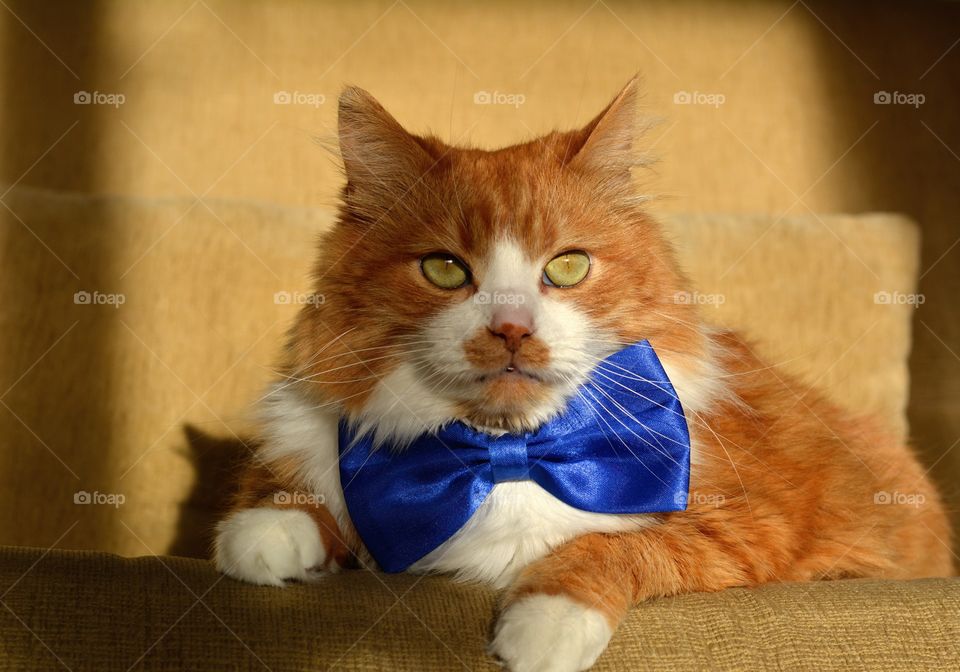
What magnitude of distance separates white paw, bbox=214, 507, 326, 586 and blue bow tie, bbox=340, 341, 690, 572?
0.09 metres

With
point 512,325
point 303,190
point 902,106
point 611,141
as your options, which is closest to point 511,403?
point 512,325

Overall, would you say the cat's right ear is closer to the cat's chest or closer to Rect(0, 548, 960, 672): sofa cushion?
the cat's chest

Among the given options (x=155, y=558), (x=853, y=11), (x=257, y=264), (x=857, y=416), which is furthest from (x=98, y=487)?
(x=853, y=11)

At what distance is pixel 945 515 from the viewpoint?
2365 millimetres

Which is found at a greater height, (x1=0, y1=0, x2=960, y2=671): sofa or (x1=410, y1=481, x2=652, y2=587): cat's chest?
(x1=0, y1=0, x2=960, y2=671): sofa

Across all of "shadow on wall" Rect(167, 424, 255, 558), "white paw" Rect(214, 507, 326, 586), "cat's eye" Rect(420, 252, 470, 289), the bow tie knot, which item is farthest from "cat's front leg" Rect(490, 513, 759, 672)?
"shadow on wall" Rect(167, 424, 255, 558)

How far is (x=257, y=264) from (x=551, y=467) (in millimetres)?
1464

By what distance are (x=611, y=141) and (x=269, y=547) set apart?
94 cm

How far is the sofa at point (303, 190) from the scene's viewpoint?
2.62m

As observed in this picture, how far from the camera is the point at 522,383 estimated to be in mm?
1430

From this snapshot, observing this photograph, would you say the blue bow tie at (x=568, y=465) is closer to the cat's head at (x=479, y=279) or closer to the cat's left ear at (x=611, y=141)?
the cat's head at (x=479, y=279)

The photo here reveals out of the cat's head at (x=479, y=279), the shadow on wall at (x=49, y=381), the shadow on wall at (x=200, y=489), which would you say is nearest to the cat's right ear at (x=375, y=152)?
the cat's head at (x=479, y=279)

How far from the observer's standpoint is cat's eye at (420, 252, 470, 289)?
59.8 inches

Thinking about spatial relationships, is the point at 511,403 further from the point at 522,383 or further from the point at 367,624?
the point at 367,624
